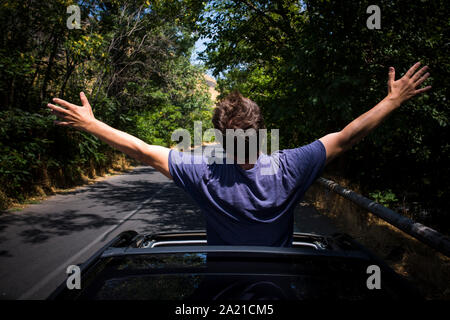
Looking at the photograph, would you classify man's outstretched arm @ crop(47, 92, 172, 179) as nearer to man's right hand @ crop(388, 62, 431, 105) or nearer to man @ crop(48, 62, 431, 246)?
man @ crop(48, 62, 431, 246)

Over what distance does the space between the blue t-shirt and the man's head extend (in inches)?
6.3

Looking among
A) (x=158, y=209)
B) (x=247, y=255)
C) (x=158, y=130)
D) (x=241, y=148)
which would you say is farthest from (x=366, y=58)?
(x=158, y=130)

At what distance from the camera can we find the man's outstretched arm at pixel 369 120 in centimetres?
168

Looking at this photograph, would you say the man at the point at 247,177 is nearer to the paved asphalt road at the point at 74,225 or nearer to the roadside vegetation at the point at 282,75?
→ the paved asphalt road at the point at 74,225

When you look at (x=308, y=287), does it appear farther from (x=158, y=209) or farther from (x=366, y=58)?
(x=158, y=209)

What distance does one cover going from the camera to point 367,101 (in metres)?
5.04

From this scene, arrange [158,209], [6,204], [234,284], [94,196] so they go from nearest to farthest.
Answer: [234,284] → [6,204] → [158,209] → [94,196]

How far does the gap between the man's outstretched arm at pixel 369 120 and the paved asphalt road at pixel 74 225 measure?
355 cm

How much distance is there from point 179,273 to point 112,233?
5.37 metres

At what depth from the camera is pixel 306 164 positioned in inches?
67.0

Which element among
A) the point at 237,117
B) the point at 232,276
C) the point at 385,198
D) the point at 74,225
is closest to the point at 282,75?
the point at 385,198

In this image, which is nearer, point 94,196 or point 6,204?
point 6,204

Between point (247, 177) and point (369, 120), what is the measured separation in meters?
0.71

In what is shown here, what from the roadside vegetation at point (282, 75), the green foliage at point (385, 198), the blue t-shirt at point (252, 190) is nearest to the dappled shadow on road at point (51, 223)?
the roadside vegetation at point (282, 75)
